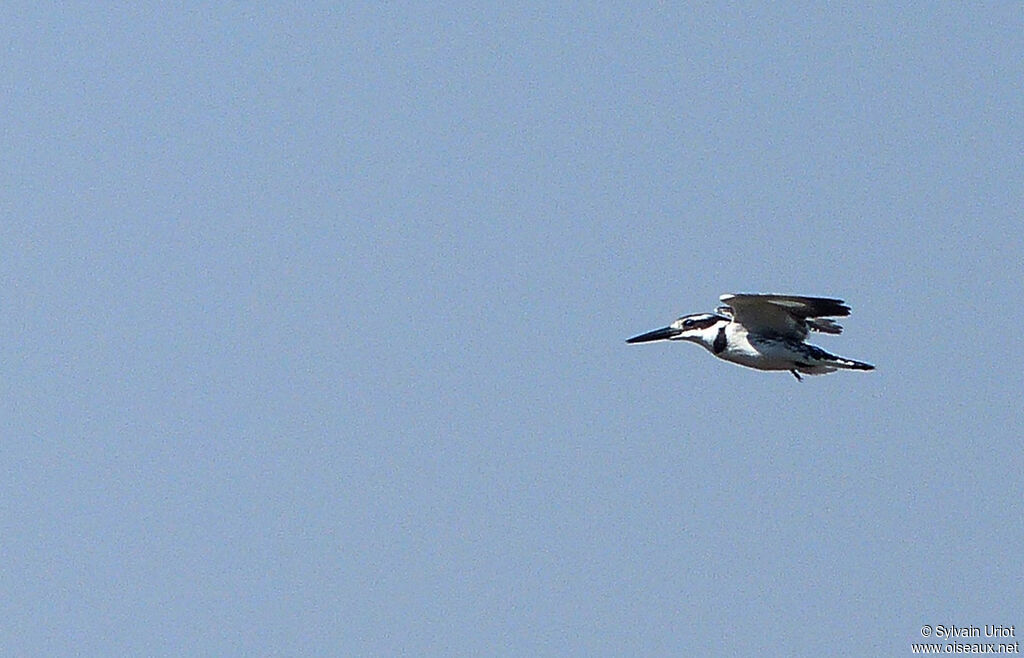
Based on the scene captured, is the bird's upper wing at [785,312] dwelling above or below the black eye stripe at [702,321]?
below

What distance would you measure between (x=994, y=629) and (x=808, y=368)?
755 cm

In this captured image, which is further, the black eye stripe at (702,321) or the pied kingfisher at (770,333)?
the black eye stripe at (702,321)

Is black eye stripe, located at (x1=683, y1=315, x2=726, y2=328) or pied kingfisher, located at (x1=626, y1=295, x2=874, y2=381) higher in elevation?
black eye stripe, located at (x1=683, y1=315, x2=726, y2=328)

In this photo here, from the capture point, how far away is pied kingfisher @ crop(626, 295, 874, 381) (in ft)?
107

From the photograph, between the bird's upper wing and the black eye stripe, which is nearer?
the bird's upper wing

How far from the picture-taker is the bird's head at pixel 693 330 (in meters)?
34.2

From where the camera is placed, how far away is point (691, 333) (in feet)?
Answer: 114

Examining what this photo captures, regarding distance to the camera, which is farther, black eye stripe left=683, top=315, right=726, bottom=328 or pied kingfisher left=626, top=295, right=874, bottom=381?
black eye stripe left=683, top=315, right=726, bottom=328

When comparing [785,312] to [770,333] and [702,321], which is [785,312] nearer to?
[770,333]

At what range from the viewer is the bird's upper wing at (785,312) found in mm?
31844

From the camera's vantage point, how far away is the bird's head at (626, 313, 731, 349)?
112 feet

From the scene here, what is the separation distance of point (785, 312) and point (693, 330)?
2.27 metres

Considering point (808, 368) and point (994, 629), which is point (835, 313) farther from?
point (994, 629)

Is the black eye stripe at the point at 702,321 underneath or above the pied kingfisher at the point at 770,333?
above
